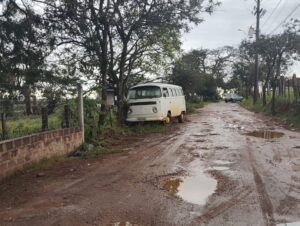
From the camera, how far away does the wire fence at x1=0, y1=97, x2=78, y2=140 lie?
936 centimetres

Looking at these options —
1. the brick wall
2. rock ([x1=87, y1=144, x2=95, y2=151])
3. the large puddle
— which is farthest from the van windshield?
the large puddle

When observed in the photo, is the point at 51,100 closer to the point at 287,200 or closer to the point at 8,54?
the point at 8,54

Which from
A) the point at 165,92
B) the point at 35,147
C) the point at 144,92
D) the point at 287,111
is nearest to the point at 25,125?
the point at 35,147

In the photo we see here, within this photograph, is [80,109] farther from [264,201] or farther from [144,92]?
[264,201]

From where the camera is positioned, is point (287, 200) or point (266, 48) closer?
point (287, 200)

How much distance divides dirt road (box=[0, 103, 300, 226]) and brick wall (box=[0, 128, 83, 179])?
→ 395mm

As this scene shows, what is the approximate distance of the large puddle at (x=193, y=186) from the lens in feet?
23.2

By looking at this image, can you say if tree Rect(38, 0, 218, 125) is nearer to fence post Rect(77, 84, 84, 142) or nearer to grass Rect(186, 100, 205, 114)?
fence post Rect(77, 84, 84, 142)

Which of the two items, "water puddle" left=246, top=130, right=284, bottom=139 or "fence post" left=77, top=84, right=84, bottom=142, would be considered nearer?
"fence post" left=77, top=84, right=84, bottom=142

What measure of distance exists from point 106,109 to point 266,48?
55.2ft

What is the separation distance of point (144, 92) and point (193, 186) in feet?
38.4

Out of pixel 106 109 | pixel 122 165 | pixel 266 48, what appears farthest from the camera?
pixel 266 48

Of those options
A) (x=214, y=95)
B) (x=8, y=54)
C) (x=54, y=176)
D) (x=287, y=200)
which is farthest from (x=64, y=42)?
(x=214, y=95)

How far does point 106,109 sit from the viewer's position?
15.6 metres
